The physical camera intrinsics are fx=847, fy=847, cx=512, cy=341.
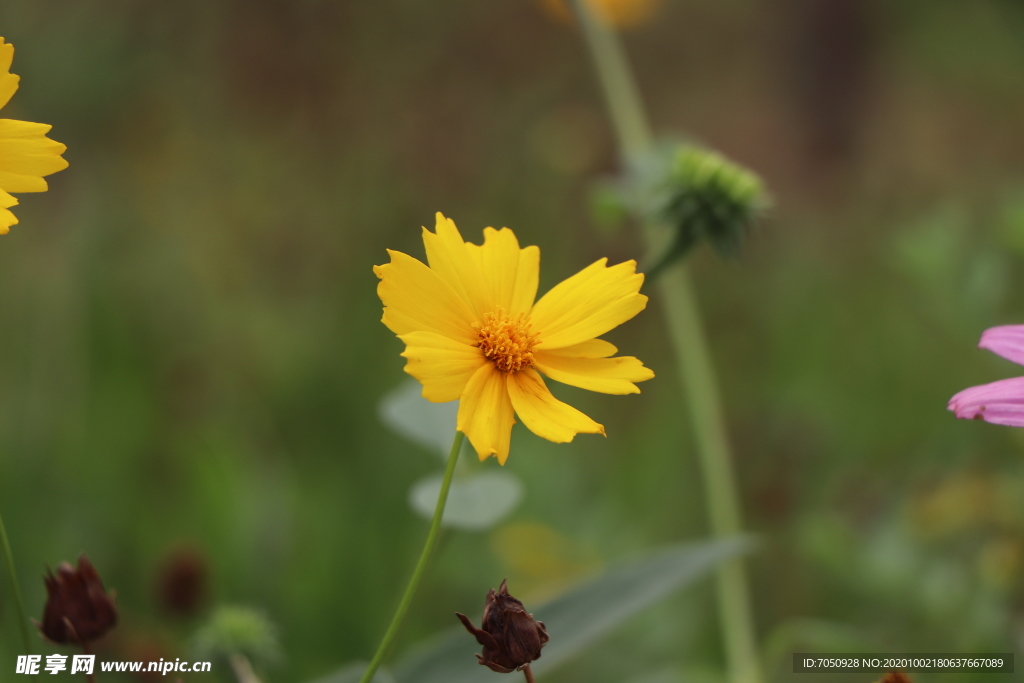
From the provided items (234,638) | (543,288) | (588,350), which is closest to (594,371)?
(588,350)

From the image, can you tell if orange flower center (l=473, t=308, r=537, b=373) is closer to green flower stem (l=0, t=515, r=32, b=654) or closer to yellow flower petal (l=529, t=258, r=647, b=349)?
yellow flower petal (l=529, t=258, r=647, b=349)

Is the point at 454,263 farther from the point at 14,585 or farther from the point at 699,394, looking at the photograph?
the point at 699,394

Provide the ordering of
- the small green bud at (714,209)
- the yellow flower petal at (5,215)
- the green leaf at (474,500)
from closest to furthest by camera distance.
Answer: the yellow flower petal at (5,215) < the green leaf at (474,500) < the small green bud at (714,209)

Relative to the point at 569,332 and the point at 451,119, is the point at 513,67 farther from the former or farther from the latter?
the point at 569,332

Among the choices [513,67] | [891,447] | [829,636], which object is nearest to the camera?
[829,636]

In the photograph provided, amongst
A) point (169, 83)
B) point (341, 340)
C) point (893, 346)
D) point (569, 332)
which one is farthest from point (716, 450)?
point (169, 83)

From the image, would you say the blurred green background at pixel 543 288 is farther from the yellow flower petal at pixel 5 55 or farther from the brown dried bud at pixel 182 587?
the yellow flower petal at pixel 5 55

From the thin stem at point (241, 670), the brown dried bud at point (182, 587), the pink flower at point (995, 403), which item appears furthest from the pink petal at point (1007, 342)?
the brown dried bud at point (182, 587)
